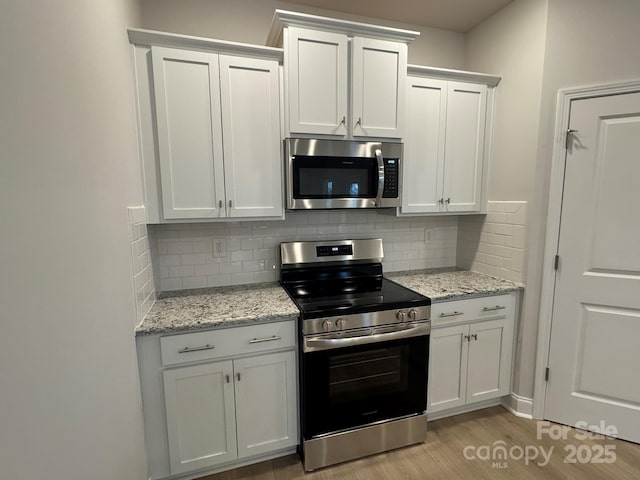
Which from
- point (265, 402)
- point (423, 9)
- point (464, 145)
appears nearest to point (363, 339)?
point (265, 402)

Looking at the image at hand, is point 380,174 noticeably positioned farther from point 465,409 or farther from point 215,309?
point 465,409

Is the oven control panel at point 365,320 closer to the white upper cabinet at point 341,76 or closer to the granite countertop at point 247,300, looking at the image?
the granite countertop at point 247,300

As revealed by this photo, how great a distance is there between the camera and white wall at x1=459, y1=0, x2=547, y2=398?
2.08 metres

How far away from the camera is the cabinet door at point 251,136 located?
181cm

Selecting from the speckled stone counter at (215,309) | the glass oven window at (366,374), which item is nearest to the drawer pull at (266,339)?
the speckled stone counter at (215,309)

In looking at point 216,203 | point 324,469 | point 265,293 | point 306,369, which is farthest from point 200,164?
point 324,469

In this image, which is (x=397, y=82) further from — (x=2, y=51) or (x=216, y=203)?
(x=2, y=51)

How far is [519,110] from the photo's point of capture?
86.7 inches

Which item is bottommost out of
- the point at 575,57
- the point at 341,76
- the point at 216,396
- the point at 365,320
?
the point at 216,396

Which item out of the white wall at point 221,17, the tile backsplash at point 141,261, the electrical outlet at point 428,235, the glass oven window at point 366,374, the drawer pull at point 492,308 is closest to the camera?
the tile backsplash at point 141,261

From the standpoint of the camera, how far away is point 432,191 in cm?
234

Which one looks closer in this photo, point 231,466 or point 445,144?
point 231,466

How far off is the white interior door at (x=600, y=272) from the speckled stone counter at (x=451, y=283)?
0.38 meters

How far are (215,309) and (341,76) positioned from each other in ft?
5.14
